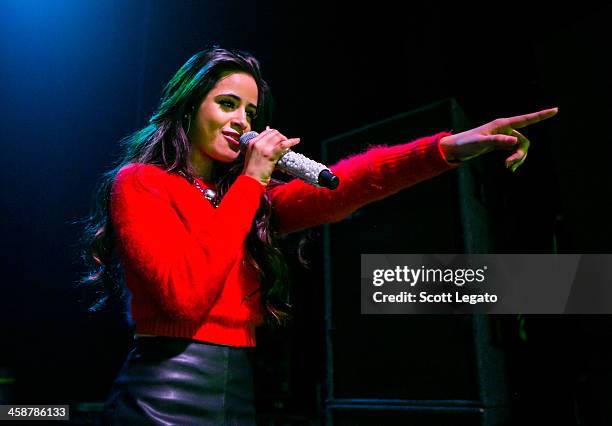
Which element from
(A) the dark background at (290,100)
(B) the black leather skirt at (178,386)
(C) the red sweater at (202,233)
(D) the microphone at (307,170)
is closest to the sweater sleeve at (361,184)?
(C) the red sweater at (202,233)

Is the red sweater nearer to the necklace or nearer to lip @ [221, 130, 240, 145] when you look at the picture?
the necklace

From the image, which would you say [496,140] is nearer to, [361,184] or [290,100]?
[361,184]

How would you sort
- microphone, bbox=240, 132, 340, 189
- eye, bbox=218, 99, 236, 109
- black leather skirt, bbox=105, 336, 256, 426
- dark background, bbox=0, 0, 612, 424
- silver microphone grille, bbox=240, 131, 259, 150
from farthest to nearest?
dark background, bbox=0, 0, 612, 424 → eye, bbox=218, 99, 236, 109 → silver microphone grille, bbox=240, 131, 259, 150 → microphone, bbox=240, 132, 340, 189 → black leather skirt, bbox=105, 336, 256, 426

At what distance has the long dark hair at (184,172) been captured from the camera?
114cm

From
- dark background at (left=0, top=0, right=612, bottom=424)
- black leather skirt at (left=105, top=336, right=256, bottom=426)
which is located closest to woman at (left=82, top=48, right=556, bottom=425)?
black leather skirt at (left=105, top=336, right=256, bottom=426)

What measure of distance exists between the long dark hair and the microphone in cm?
20

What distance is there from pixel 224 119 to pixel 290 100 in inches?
62.5

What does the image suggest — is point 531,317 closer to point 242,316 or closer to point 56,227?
point 242,316

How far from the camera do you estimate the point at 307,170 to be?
39.7 inches

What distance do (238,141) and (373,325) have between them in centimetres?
102

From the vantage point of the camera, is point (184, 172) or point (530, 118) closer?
point (530, 118)

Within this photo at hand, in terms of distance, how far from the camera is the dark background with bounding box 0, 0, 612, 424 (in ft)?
6.67

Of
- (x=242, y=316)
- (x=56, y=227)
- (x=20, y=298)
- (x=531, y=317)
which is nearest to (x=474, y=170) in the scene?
(x=531, y=317)

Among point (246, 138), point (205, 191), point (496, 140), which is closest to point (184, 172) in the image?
point (205, 191)
